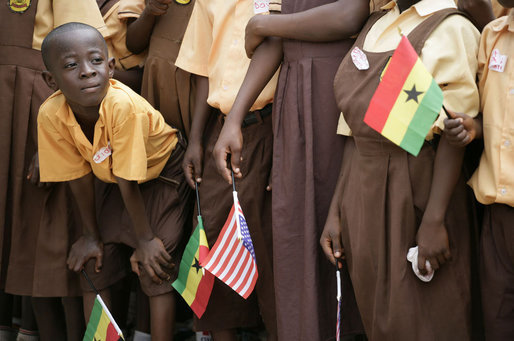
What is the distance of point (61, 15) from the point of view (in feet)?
11.0

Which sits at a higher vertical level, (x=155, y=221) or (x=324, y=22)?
(x=324, y=22)

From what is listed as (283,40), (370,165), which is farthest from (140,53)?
(370,165)

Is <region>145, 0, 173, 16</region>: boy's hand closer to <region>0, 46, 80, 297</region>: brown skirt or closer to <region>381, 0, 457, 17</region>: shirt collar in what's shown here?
<region>0, 46, 80, 297</region>: brown skirt

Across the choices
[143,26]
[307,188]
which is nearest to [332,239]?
[307,188]

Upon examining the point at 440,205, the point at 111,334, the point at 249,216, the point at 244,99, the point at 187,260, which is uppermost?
the point at 244,99

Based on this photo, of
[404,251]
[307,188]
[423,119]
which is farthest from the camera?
[307,188]

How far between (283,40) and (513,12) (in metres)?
0.91

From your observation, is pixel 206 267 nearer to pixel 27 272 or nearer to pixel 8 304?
pixel 27 272

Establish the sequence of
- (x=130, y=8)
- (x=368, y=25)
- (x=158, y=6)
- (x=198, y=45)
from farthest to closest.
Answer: (x=130, y=8) < (x=158, y=6) < (x=198, y=45) < (x=368, y=25)

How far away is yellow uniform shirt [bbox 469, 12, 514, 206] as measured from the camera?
2.10 meters

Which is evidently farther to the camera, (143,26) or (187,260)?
(143,26)

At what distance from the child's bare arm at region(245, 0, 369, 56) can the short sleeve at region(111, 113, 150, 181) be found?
2.36 feet

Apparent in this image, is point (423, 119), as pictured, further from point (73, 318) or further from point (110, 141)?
point (73, 318)

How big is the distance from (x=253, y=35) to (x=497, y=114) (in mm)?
1042
